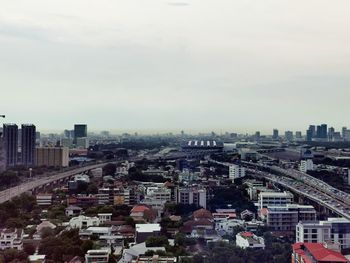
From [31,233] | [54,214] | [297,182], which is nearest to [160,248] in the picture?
[31,233]

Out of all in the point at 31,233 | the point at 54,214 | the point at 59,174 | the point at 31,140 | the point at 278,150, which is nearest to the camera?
the point at 31,233

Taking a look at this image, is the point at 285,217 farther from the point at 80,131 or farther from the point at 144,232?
the point at 80,131

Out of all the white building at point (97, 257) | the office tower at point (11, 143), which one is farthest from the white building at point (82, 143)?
the white building at point (97, 257)

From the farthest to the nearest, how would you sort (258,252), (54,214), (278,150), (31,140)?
(278,150), (31,140), (54,214), (258,252)

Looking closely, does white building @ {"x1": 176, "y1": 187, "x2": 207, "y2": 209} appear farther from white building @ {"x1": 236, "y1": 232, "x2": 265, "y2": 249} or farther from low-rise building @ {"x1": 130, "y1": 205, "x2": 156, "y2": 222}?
white building @ {"x1": 236, "y1": 232, "x2": 265, "y2": 249}

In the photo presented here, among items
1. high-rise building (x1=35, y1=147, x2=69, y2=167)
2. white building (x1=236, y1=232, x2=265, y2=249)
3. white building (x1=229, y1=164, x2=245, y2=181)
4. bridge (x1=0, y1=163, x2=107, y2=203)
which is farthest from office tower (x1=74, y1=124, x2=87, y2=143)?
white building (x1=236, y1=232, x2=265, y2=249)

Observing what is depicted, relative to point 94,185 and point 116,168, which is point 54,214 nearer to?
point 94,185
